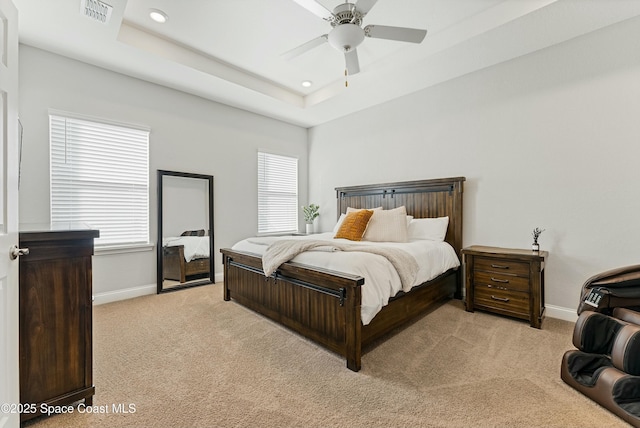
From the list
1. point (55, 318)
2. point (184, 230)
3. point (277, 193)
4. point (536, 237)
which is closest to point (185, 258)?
point (184, 230)

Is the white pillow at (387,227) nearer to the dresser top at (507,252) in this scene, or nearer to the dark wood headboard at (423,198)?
the dark wood headboard at (423,198)

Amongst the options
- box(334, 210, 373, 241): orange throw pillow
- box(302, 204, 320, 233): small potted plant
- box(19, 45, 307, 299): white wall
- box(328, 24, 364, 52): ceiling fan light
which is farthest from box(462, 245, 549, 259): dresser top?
box(19, 45, 307, 299): white wall

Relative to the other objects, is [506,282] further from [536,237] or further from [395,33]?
[395,33]

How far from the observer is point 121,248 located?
11.8 feet

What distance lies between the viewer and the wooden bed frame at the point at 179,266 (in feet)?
13.0

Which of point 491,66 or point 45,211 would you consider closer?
point 45,211

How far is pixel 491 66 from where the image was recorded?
136 inches

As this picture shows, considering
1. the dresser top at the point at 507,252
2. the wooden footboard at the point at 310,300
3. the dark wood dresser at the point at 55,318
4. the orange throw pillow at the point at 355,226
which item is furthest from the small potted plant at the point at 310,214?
the dark wood dresser at the point at 55,318

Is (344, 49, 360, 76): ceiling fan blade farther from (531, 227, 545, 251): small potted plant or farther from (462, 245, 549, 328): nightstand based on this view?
(531, 227, 545, 251): small potted plant

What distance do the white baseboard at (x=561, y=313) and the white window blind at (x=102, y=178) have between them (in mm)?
4924

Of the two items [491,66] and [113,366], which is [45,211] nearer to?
[113,366]

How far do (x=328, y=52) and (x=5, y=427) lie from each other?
393cm

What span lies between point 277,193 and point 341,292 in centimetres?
362

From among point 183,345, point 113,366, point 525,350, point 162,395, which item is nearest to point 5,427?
point 162,395
